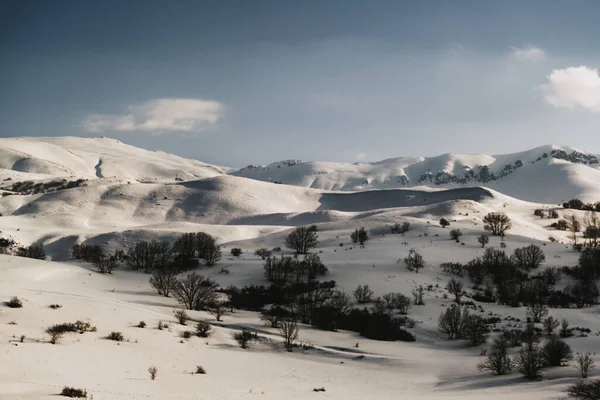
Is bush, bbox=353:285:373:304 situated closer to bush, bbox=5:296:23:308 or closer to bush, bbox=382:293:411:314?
bush, bbox=382:293:411:314

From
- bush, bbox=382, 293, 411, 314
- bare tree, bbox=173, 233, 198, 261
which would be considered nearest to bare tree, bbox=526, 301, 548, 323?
bush, bbox=382, 293, 411, 314

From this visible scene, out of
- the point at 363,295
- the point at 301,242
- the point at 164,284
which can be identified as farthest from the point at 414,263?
the point at 164,284

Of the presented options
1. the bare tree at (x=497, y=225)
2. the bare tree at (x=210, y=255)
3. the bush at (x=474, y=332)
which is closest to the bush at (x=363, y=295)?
the bush at (x=474, y=332)

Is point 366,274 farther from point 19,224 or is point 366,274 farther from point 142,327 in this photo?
point 19,224

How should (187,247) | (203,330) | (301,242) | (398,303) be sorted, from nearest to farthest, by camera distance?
(203,330)
(398,303)
(187,247)
(301,242)

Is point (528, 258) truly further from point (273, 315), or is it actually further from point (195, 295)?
point (195, 295)

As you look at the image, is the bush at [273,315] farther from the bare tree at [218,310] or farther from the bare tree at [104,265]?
the bare tree at [104,265]

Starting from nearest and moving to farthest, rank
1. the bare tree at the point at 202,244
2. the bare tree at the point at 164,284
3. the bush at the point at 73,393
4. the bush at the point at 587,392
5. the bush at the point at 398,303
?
the bush at the point at 73,393, the bush at the point at 587,392, the bush at the point at 398,303, the bare tree at the point at 164,284, the bare tree at the point at 202,244

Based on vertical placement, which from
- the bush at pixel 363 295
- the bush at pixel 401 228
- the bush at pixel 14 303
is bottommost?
the bush at pixel 363 295

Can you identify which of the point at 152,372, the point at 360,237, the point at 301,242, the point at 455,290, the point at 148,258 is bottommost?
the point at 152,372
